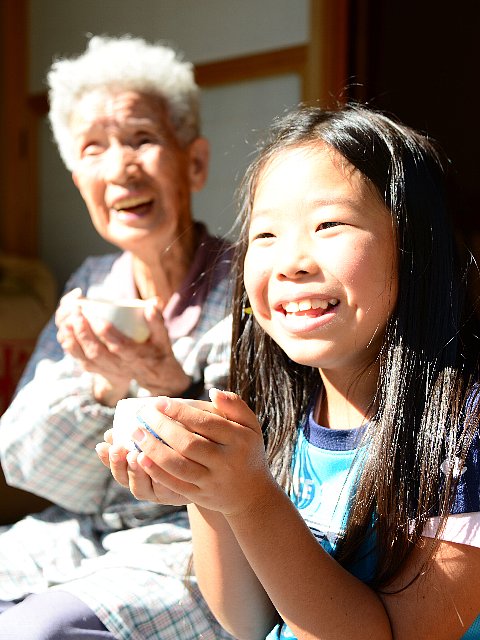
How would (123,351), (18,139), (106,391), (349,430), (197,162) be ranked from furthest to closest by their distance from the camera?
(18,139) → (197,162) → (106,391) → (123,351) → (349,430)

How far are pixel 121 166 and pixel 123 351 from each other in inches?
16.6

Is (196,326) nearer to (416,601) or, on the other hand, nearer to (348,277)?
(348,277)

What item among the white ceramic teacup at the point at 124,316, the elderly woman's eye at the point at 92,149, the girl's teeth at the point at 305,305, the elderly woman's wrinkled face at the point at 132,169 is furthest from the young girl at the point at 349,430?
the elderly woman's eye at the point at 92,149

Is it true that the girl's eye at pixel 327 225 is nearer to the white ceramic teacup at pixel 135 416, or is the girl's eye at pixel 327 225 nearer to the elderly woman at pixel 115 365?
the white ceramic teacup at pixel 135 416

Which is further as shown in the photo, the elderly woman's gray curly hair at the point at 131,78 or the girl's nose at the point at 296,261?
the elderly woman's gray curly hair at the point at 131,78

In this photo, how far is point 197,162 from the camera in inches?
75.4

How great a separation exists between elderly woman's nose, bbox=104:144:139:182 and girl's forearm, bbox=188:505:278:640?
80cm

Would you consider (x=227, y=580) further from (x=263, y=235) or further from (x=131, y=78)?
(x=131, y=78)

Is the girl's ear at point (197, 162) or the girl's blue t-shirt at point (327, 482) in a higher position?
the girl's ear at point (197, 162)

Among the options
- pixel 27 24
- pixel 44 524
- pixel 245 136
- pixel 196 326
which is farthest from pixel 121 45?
pixel 27 24

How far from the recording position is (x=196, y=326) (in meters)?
1.74

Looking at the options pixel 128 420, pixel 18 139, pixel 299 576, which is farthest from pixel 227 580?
pixel 18 139

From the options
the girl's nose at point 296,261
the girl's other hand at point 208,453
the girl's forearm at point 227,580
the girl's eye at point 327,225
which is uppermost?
the girl's eye at point 327,225

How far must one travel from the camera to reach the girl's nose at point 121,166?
178 cm
